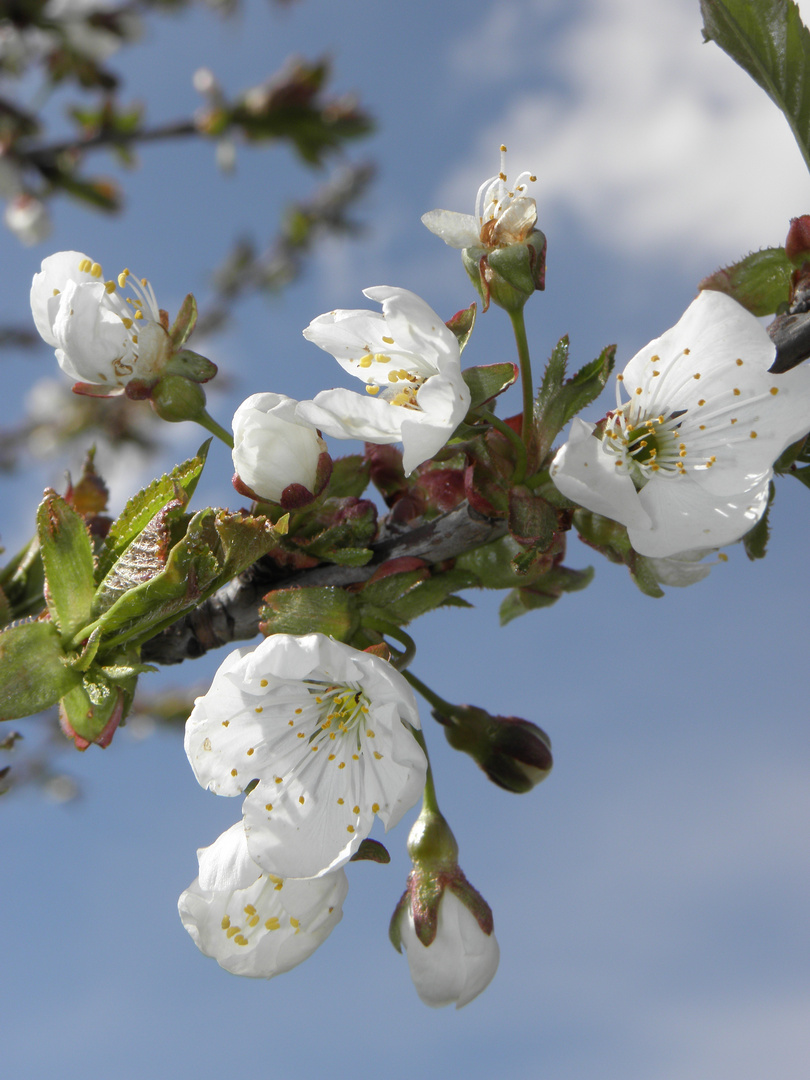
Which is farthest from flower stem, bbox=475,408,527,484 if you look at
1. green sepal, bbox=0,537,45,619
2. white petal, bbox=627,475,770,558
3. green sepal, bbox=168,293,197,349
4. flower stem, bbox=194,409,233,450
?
green sepal, bbox=0,537,45,619

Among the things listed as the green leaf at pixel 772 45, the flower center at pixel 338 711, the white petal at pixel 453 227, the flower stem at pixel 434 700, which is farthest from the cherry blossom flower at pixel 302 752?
the green leaf at pixel 772 45

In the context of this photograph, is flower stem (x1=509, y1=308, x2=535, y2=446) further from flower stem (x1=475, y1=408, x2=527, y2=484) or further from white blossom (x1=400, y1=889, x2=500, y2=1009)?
white blossom (x1=400, y1=889, x2=500, y2=1009)

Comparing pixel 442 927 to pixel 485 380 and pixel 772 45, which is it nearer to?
pixel 485 380

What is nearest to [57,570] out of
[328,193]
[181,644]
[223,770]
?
[181,644]

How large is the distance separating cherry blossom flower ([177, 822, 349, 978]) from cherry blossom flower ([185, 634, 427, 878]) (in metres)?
0.08

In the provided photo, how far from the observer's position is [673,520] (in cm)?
116

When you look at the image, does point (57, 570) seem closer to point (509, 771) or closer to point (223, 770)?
point (223, 770)

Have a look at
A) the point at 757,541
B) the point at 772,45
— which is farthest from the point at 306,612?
the point at 772,45

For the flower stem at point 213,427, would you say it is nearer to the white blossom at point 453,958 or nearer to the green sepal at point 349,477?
the green sepal at point 349,477

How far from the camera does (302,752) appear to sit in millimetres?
1340

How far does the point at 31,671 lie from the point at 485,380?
2.19 ft

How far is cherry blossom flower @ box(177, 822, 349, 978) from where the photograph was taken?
4.12 ft

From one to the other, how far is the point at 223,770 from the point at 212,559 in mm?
335

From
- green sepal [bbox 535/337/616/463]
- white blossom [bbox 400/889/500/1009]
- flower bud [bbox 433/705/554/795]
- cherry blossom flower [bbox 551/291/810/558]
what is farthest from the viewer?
flower bud [bbox 433/705/554/795]
